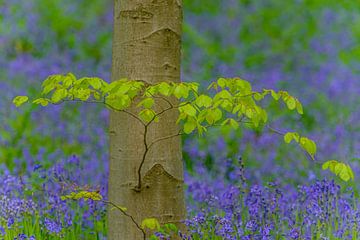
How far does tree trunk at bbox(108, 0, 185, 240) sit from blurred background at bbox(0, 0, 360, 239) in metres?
1.01

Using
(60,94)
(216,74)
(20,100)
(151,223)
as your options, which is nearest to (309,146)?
(151,223)

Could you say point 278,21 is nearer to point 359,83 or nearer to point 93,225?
point 359,83

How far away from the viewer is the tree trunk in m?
2.84

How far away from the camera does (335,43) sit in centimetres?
690

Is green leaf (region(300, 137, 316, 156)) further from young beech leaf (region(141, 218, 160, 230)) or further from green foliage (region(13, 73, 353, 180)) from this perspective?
young beech leaf (region(141, 218, 160, 230))

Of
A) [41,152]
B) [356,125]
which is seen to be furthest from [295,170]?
[41,152]

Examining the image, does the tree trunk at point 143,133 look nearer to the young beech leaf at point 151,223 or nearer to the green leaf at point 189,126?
the young beech leaf at point 151,223

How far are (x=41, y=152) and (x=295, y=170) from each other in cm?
184

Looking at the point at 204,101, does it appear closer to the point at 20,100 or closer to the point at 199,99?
the point at 199,99

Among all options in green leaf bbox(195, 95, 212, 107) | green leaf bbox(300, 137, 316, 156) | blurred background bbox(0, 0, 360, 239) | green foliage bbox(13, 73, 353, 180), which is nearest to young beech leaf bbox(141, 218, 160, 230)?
green foliage bbox(13, 73, 353, 180)

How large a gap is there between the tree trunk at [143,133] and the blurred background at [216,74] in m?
1.01

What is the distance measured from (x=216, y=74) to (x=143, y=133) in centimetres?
326

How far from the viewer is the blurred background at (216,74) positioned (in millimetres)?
4789

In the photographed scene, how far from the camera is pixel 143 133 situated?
2.84 m
